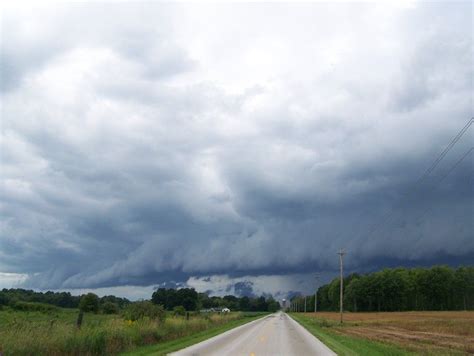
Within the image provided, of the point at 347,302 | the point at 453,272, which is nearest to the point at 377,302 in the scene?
the point at 347,302

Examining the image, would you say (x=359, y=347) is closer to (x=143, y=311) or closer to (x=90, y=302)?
(x=143, y=311)

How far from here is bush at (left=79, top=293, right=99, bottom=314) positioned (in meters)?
50.2

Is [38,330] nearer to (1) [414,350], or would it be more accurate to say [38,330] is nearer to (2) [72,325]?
(2) [72,325]

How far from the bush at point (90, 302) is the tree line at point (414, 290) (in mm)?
132125

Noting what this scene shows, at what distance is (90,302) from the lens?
5166 cm

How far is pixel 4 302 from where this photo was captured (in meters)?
53.5

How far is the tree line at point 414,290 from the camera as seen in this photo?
156 m

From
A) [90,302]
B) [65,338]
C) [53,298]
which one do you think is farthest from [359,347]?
[53,298]

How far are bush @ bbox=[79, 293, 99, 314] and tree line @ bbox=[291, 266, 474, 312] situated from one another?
13213 cm

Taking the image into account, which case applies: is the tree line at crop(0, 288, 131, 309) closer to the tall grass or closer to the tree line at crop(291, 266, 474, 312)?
the tall grass

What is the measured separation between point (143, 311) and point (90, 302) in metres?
19.8

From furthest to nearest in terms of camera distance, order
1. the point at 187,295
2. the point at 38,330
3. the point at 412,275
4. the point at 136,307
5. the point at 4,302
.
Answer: the point at 412,275, the point at 187,295, the point at 4,302, the point at 136,307, the point at 38,330

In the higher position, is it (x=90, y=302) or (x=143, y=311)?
(x=90, y=302)

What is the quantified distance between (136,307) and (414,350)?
18054 mm
